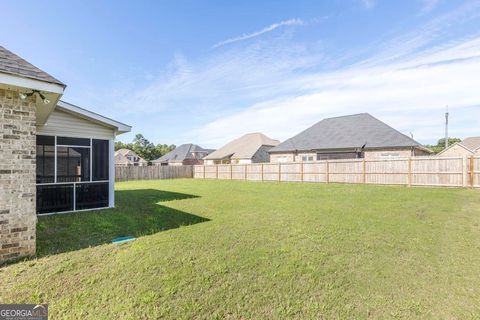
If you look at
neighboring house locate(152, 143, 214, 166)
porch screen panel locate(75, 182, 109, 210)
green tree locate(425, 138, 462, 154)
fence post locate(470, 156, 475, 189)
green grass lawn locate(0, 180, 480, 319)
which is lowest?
green grass lawn locate(0, 180, 480, 319)

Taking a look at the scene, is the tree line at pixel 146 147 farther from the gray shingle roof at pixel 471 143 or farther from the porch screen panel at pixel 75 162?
the gray shingle roof at pixel 471 143

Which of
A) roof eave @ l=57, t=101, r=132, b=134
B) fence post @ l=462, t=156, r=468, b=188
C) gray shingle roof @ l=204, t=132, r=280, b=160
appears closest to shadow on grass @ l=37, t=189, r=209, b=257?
roof eave @ l=57, t=101, r=132, b=134

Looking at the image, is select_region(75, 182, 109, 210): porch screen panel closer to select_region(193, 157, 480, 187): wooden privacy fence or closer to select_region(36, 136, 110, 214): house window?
select_region(36, 136, 110, 214): house window

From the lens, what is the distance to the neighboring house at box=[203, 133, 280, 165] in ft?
112

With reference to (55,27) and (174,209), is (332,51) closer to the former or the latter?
(174,209)

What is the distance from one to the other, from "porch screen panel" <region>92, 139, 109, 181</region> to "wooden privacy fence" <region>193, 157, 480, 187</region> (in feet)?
48.6

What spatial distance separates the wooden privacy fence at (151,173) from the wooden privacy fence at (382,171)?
9035 mm

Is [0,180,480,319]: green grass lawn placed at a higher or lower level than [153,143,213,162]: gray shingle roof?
lower

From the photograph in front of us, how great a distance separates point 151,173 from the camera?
1107 inches

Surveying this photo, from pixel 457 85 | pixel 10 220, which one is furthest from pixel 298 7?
pixel 10 220

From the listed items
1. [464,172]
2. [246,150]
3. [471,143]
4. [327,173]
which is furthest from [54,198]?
[471,143]

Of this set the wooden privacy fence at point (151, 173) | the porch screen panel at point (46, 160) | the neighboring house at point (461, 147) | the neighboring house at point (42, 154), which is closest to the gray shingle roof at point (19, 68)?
the neighboring house at point (42, 154)

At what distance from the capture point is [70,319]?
8.52 ft

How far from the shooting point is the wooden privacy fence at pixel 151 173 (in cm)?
2638
